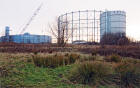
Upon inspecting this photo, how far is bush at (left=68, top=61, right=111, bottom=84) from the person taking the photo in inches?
Answer: 212

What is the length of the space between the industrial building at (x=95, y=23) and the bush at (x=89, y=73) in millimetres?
24789

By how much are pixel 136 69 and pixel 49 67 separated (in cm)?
276

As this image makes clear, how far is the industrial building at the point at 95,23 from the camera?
30.8 meters

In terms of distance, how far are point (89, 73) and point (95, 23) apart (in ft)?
87.6

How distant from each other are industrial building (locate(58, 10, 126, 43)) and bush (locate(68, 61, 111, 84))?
2479 cm

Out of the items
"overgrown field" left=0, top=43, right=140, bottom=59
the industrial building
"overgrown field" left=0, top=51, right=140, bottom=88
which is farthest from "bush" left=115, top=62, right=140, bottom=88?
the industrial building

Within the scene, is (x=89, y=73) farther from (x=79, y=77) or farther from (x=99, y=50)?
(x=99, y=50)

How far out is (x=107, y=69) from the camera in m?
5.69

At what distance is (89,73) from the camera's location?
5461 mm

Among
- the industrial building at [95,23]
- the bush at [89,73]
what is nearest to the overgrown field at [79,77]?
the bush at [89,73]

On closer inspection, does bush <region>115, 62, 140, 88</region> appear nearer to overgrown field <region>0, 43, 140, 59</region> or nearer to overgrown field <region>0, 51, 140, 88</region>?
overgrown field <region>0, 51, 140, 88</region>

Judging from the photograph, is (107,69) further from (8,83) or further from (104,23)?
(104,23)

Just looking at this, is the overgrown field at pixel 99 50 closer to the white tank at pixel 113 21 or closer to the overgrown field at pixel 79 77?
the overgrown field at pixel 79 77

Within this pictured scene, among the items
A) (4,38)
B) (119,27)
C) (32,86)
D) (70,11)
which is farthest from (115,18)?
(32,86)
